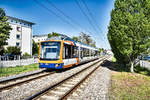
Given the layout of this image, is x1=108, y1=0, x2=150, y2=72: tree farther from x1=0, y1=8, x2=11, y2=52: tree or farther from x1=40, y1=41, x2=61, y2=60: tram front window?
x1=0, y1=8, x2=11, y2=52: tree

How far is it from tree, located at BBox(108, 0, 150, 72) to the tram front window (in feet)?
18.5

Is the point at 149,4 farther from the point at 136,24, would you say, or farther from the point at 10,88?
the point at 10,88

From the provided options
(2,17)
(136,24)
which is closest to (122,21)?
(136,24)

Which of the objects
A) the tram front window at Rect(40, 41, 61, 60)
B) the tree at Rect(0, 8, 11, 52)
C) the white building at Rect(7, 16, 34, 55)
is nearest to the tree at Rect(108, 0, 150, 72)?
the tram front window at Rect(40, 41, 61, 60)

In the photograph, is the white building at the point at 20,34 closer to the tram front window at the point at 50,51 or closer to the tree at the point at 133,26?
the tram front window at the point at 50,51

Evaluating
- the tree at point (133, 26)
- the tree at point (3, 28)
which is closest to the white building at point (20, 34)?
the tree at point (3, 28)

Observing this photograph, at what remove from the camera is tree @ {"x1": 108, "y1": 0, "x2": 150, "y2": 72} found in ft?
33.3

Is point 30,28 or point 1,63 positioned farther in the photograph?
point 30,28

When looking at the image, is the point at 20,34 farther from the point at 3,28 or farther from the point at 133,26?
the point at 133,26

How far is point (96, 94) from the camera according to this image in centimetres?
559

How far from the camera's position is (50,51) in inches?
420

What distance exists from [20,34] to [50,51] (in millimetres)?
28733

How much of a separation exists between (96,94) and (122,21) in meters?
7.86

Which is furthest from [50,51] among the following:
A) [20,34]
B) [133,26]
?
[20,34]
